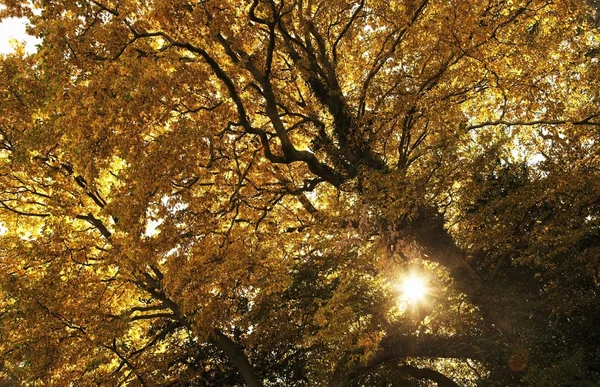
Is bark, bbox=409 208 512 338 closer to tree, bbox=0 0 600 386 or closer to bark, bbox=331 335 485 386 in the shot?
tree, bbox=0 0 600 386

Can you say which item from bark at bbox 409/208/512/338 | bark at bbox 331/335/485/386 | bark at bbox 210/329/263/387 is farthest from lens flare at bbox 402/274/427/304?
bark at bbox 210/329/263/387

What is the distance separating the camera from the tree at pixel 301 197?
909cm

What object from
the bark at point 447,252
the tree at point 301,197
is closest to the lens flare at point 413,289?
the tree at point 301,197

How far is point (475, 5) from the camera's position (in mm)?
11055

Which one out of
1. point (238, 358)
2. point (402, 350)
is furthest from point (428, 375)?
point (238, 358)

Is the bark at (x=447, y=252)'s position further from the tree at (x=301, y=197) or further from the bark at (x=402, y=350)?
the bark at (x=402, y=350)

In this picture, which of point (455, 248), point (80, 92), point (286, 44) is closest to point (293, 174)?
point (286, 44)

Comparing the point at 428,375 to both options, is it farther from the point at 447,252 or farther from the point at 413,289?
the point at 447,252

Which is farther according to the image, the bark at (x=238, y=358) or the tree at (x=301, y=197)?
the bark at (x=238, y=358)

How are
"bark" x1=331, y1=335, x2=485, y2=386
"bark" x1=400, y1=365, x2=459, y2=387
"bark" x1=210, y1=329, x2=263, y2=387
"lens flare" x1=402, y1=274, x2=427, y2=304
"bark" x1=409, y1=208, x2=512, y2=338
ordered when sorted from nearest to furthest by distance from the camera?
"bark" x1=409, y1=208, x2=512, y2=338 → "lens flare" x1=402, y1=274, x2=427, y2=304 → "bark" x1=331, y1=335, x2=485, y2=386 → "bark" x1=210, y1=329, x2=263, y2=387 → "bark" x1=400, y1=365, x2=459, y2=387

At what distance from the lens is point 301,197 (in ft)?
47.1

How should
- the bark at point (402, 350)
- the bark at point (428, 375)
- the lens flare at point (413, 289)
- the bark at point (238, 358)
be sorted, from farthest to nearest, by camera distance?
the bark at point (428, 375), the bark at point (238, 358), the bark at point (402, 350), the lens flare at point (413, 289)

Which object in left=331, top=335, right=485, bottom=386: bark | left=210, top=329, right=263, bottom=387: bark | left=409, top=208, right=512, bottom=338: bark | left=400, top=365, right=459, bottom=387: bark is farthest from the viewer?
left=400, top=365, right=459, bottom=387: bark

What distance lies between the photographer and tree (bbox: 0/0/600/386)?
9.09 m
